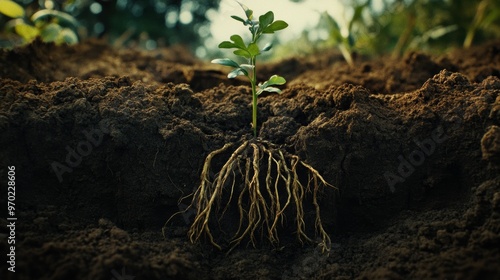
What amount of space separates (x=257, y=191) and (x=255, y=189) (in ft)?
0.07

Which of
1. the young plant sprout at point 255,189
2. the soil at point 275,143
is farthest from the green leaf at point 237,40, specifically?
the soil at point 275,143

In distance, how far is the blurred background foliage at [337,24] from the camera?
4.55 m

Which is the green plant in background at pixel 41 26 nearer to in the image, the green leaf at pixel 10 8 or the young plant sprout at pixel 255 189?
the green leaf at pixel 10 8

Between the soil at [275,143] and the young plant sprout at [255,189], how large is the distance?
0.06 m

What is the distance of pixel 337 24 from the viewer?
4293mm

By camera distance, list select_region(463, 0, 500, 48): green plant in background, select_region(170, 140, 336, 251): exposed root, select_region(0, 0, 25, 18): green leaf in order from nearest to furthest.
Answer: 1. select_region(170, 140, 336, 251): exposed root
2. select_region(0, 0, 25, 18): green leaf
3. select_region(463, 0, 500, 48): green plant in background

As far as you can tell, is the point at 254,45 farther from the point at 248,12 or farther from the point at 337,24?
the point at 337,24

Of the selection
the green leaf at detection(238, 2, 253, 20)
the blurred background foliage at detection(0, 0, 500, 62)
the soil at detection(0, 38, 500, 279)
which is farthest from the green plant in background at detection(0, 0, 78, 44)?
the green leaf at detection(238, 2, 253, 20)

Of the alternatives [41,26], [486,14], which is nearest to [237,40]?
[41,26]

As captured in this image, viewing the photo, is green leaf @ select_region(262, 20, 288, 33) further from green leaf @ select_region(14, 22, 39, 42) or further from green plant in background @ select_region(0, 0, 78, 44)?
green leaf @ select_region(14, 22, 39, 42)

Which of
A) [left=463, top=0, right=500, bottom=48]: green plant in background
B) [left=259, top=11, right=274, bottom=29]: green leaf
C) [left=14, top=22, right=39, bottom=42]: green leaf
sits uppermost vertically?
[left=463, top=0, right=500, bottom=48]: green plant in background

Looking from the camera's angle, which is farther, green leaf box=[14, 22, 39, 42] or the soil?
green leaf box=[14, 22, 39, 42]

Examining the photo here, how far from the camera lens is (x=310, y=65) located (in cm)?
416

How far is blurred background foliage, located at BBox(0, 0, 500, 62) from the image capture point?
4551 millimetres
